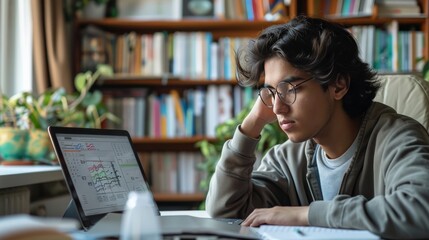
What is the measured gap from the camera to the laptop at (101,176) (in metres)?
1.18

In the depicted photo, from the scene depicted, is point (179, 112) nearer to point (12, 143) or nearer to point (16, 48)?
point (16, 48)

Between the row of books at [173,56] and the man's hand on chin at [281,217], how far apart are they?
7.09 feet

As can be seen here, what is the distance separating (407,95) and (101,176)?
0.93 metres

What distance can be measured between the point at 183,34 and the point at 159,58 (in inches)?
8.0

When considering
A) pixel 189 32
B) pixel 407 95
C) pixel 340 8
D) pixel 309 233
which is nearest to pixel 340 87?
pixel 407 95

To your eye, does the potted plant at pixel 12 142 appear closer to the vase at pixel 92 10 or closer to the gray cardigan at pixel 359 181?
the gray cardigan at pixel 359 181

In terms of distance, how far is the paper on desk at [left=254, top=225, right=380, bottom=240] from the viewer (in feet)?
3.38

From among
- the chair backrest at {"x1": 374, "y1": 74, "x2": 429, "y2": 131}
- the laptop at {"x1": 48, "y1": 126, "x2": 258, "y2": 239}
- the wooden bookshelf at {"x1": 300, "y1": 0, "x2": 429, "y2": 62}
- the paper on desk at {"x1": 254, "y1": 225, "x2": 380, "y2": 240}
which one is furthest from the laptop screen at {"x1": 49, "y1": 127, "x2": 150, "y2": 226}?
the wooden bookshelf at {"x1": 300, "y1": 0, "x2": 429, "y2": 62}

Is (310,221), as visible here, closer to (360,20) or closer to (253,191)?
(253,191)

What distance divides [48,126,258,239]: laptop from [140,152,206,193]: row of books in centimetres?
194

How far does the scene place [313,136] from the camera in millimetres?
1437

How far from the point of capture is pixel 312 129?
1.40m

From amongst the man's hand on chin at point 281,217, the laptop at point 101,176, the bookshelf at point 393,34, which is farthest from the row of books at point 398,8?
the man's hand on chin at point 281,217

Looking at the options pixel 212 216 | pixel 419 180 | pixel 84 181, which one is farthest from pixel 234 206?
pixel 419 180
